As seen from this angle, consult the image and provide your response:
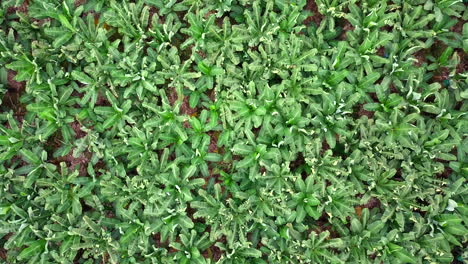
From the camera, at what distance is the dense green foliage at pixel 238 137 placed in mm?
3705

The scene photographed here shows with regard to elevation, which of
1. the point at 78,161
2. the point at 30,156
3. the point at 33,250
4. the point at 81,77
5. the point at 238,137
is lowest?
the point at 33,250

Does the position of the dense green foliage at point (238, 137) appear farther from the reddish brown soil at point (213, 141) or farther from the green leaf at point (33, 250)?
the reddish brown soil at point (213, 141)

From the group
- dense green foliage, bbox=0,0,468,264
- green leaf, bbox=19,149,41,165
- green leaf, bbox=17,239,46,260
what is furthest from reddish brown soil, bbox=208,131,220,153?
green leaf, bbox=17,239,46,260

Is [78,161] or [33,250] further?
[78,161]

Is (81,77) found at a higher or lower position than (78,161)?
higher

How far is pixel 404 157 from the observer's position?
12.6 feet

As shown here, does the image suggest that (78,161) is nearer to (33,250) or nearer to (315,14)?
(33,250)

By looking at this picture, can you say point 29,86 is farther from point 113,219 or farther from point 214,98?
point 214,98

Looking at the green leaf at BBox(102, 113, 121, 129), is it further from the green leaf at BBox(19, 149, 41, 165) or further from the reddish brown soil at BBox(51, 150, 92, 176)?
the green leaf at BBox(19, 149, 41, 165)

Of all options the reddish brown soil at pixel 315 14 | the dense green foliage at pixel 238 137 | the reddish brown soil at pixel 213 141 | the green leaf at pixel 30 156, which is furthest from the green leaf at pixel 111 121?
the reddish brown soil at pixel 315 14

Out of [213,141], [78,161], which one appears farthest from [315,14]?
[78,161]

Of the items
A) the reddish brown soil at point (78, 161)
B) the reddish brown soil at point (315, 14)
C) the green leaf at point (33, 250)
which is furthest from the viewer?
the reddish brown soil at point (315, 14)

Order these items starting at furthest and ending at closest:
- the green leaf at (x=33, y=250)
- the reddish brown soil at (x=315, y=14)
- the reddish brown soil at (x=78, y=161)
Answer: the reddish brown soil at (x=315, y=14), the reddish brown soil at (x=78, y=161), the green leaf at (x=33, y=250)

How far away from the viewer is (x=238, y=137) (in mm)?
3779
